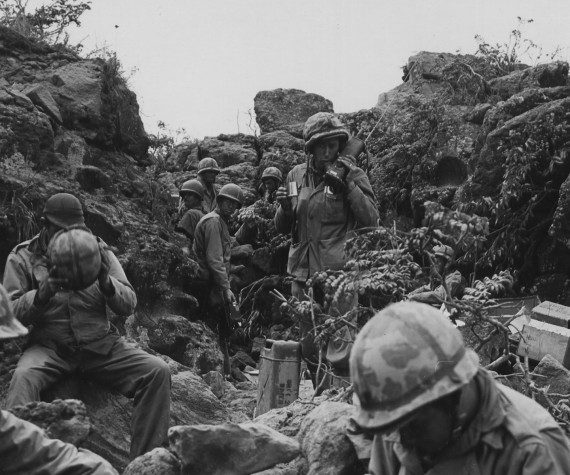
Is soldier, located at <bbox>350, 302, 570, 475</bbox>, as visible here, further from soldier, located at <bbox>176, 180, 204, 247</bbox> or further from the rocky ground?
soldier, located at <bbox>176, 180, 204, 247</bbox>

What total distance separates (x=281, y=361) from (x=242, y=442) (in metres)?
2.51

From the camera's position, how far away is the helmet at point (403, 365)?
2861 mm

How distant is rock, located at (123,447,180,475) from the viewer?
14.9ft

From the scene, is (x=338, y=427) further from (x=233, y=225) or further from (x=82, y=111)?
(x=233, y=225)

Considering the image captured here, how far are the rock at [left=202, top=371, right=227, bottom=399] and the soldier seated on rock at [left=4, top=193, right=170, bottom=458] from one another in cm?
294

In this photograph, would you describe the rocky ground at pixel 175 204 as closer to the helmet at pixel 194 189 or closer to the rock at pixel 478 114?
the rock at pixel 478 114

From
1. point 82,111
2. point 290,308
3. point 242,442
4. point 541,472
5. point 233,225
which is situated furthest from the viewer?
point 233,225

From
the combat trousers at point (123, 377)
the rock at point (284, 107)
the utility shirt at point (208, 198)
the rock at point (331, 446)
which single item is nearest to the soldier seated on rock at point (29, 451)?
the rock at point (331, 446)

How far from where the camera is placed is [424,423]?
9.64 feet

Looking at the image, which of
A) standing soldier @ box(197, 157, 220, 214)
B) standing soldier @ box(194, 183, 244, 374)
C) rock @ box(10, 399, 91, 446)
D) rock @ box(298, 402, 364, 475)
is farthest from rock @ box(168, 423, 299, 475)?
standing soldier @ box(197, 157, 220, 214)

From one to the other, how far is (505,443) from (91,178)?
7.42 m

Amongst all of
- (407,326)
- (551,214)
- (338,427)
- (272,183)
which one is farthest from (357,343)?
(272,183)

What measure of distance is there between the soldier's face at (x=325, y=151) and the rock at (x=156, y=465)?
135 inches

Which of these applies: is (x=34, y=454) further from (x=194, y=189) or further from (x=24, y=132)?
(x=194, y=189)
